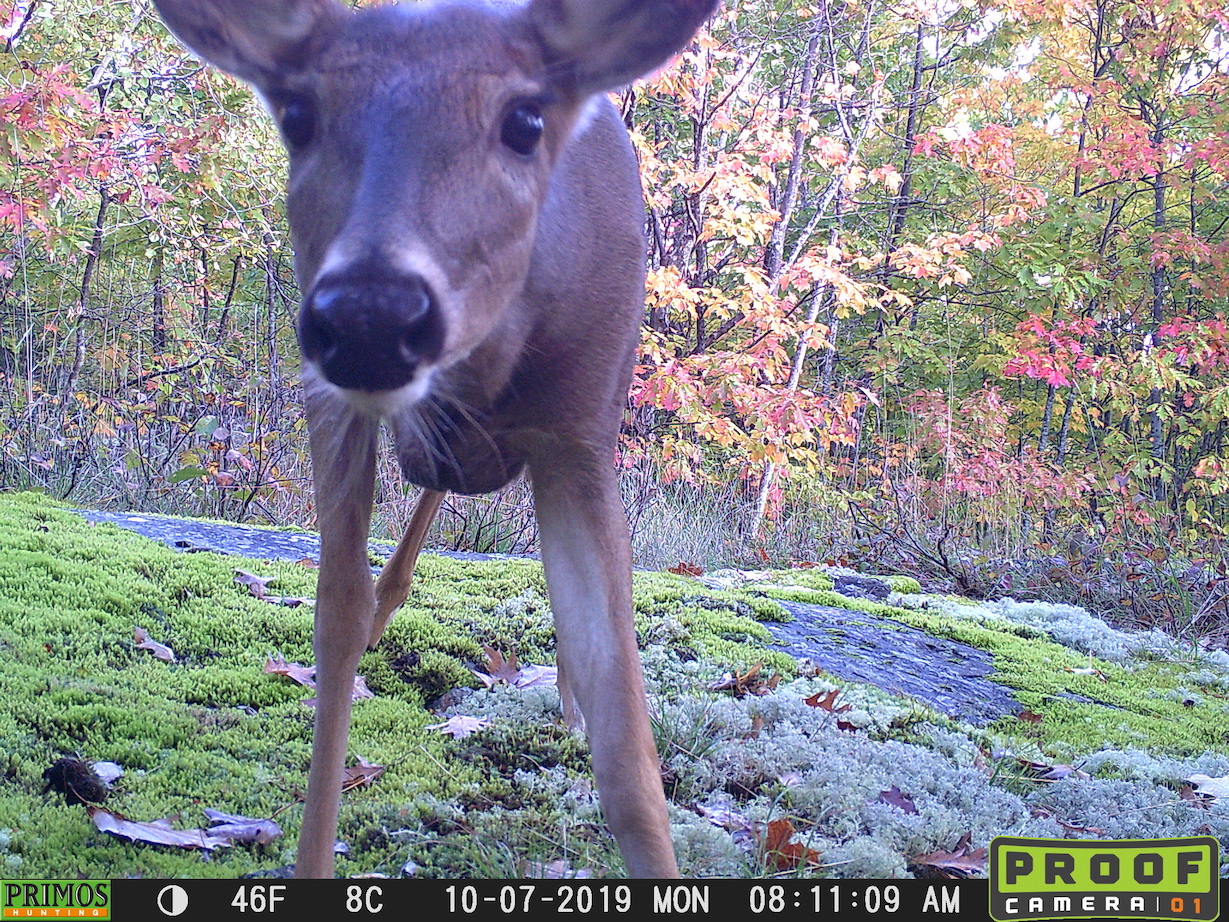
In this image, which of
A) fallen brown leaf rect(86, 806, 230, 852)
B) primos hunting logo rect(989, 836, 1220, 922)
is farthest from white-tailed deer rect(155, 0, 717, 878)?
primos hunting logo rect(989, 836, 1220, 922)

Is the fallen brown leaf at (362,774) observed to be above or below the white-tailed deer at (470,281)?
below

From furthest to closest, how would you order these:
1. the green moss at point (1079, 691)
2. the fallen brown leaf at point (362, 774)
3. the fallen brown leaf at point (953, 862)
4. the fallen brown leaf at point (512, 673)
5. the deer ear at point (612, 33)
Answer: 1. the green moss at point (1079, 691)
2. the fallen brown leaf at point (512, 673)
3. the fallen brown leaf at point (362, 774)
4. the fallen brown leaf at point (953, 862)
5. the deer ear at point (612, 33)

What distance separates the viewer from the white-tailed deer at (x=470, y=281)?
1.63m

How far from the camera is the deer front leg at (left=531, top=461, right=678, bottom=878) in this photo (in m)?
1.97

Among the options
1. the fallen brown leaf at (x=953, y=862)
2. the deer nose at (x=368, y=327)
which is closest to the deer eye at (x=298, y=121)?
the deer nose at (x=368, y=327)

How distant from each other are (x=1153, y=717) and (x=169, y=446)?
6.26 m

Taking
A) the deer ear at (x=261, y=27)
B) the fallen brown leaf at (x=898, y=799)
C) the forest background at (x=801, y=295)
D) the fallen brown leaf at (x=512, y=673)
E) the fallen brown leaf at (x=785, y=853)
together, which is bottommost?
the fallen brown leaf at (x=785, y=853)

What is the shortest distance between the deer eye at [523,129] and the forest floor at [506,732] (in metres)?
1.42

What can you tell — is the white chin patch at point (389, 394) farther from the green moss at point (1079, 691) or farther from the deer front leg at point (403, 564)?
the green moss at point (1079, 691)

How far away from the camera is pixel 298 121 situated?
73.2 inches

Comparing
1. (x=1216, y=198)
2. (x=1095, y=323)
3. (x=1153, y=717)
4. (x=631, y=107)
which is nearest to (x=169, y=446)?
(x=631, y=107)

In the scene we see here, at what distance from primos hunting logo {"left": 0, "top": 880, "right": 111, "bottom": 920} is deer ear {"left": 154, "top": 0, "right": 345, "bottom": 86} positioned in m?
1.51

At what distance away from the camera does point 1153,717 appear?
13.4 feet

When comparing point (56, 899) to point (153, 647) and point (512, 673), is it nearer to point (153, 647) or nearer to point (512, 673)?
point (153, 647)
